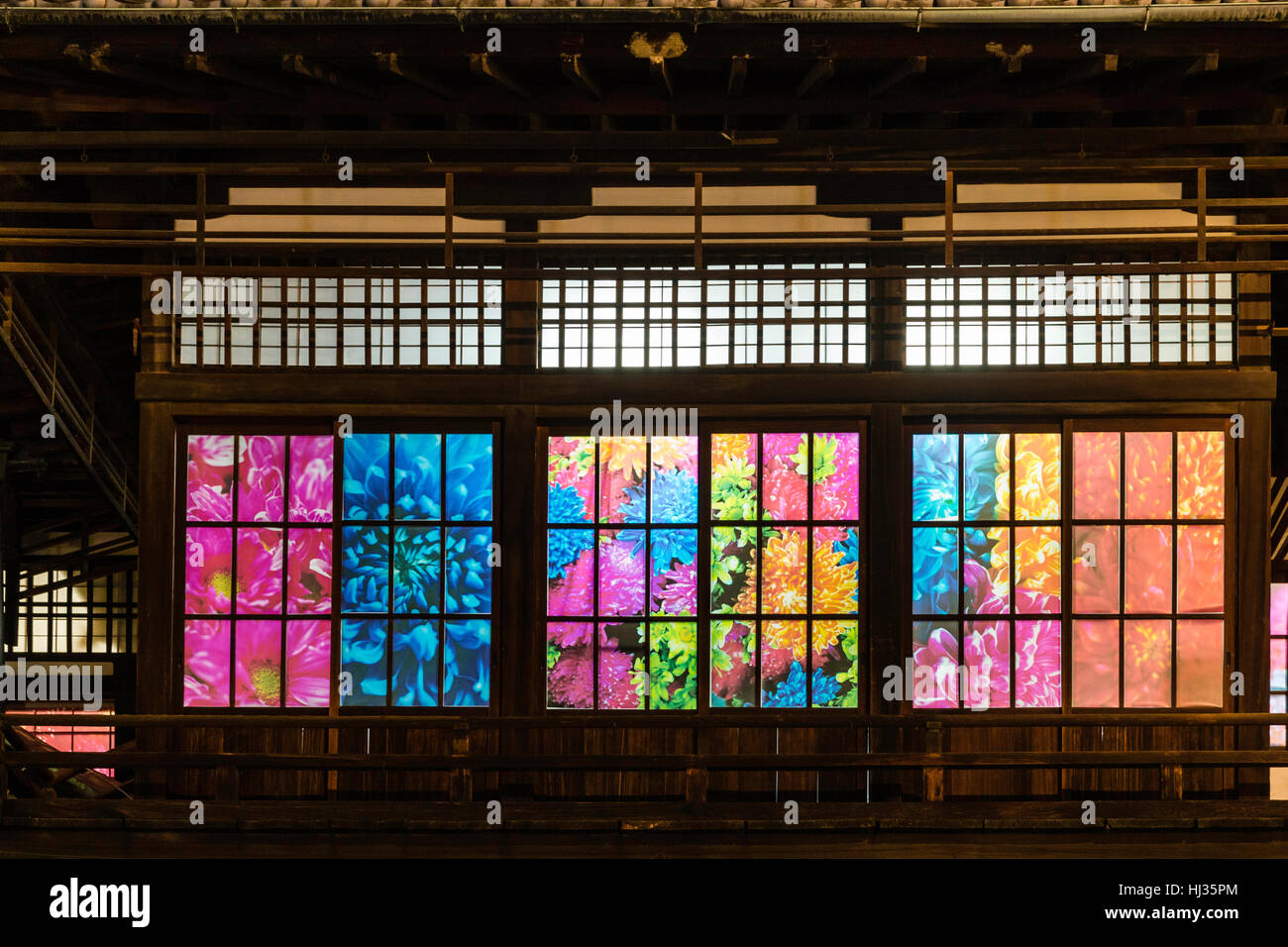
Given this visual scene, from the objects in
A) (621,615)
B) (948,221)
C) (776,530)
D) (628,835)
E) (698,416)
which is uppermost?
(948,221)

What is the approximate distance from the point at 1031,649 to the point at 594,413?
409 centimetres

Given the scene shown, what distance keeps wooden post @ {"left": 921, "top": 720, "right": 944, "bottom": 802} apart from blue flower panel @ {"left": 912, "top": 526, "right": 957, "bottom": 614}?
104 centimetres

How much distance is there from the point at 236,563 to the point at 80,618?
7976 millimetres

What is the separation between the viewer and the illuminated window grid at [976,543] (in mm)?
8359

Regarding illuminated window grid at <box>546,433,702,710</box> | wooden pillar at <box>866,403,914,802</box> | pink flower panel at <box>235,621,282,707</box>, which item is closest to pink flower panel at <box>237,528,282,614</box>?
pink flower panel at <box>235,621,282,707</box>

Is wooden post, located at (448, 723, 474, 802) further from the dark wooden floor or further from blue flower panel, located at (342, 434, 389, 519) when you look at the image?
blue flower panel, located at (342, 434, 389, 519)

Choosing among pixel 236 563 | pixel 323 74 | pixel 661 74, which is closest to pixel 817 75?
pixel 661 74

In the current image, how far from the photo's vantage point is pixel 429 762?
742cm

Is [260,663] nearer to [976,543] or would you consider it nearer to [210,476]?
[210,476]

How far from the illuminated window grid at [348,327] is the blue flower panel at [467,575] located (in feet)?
4.87

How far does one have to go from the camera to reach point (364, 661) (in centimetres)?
836

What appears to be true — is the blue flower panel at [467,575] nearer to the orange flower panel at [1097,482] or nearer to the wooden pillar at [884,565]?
the wooden pillar at [884,565]

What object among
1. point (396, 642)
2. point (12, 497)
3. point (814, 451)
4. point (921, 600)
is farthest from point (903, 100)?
point (12, 497)

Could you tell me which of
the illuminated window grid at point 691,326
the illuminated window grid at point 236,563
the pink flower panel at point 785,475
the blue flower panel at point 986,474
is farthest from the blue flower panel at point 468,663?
the blue flower panel at point 986,474
